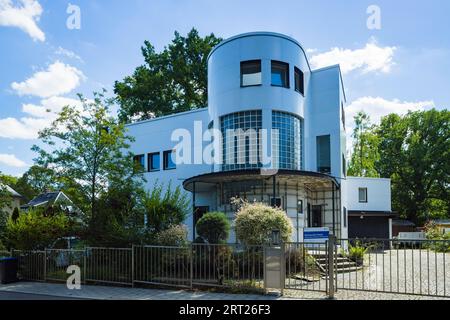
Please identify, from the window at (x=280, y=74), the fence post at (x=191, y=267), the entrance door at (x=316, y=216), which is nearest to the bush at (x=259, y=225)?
the fence post at (x=191, y=267)

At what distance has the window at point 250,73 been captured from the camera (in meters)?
20.0

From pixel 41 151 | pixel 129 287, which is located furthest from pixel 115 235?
pixel 41 151

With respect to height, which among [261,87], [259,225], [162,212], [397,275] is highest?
[261,87]

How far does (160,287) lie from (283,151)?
A: 10.1 meters

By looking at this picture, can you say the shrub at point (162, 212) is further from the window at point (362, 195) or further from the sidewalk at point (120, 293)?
the window at point (362, 195)

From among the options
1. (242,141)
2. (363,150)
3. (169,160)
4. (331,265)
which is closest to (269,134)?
(242,141)

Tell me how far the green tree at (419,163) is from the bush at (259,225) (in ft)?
146

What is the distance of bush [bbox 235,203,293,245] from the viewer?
43.6ft

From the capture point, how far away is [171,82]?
1588 inches

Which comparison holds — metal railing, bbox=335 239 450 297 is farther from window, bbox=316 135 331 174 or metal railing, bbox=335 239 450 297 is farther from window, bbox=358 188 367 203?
window, bbox=358 188 367 203

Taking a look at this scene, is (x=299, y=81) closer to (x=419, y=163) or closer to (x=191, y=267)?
(x=191, y=267)

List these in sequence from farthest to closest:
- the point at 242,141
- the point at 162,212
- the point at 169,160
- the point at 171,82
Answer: the point at 171,82 → the point at 169,160 → the point at 242,141 → the point at 162,212

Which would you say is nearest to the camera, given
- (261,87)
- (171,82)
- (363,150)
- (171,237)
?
(171,237)

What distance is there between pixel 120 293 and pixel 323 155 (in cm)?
1459
